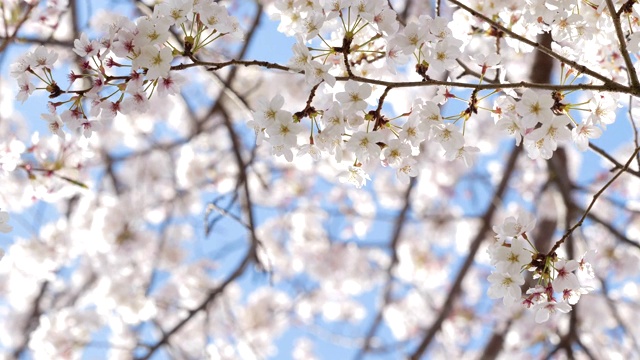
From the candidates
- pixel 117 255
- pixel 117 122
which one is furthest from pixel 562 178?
pixel 117 122

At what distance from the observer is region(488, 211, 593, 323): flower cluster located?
4.70ft

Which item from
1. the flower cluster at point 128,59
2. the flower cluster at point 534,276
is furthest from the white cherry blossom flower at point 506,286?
the flower cluster at point 128,59

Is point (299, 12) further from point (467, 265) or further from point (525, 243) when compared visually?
point (467, 265)

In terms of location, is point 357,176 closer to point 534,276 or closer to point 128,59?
point 534,276

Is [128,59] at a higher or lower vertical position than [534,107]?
higher

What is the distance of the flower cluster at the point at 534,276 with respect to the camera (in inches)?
56.4

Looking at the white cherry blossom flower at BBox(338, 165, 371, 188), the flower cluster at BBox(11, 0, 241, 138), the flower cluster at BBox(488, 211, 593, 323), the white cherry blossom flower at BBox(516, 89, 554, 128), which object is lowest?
the flower cluster at BBox(488, 211, 593, 323)

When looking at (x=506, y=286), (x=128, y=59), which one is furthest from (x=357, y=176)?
(x=128, y=59)

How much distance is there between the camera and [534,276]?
1.46 metres

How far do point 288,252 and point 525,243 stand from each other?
5879 millimetres

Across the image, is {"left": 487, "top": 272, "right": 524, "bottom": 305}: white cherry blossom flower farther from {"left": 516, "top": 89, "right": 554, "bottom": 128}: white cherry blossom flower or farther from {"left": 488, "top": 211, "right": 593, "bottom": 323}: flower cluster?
{"left": 516, "top": 89, "right": 554, "bottom": 128}: white cherry blossom flower

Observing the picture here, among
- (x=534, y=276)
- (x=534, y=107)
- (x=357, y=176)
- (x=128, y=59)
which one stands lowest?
(x=534, y=276)

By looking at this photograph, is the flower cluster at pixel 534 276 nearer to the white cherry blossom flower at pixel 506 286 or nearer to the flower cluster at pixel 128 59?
the white cherry blossom flower at pixel 506 286

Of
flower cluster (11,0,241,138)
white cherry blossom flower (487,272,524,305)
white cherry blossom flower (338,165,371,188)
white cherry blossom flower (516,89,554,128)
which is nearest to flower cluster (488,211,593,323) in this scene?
white cherry blossom flower (487,272,524,305)
